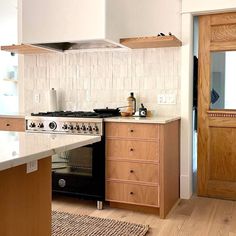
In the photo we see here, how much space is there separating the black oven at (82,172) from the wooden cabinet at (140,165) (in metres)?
0.08

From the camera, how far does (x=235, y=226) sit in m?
2.70

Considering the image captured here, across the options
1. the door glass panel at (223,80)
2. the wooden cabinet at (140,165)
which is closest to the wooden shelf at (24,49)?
the wooden cabinet at (140,165)

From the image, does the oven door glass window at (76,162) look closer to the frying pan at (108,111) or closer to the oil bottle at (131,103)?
the frying pan at (108,111)

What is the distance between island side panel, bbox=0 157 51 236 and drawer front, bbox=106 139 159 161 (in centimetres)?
138

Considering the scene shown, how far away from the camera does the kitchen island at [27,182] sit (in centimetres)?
125

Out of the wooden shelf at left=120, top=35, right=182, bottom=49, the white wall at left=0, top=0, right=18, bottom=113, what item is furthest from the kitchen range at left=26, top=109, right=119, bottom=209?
the white wall at left=0, top=0, right=18, bottom=113

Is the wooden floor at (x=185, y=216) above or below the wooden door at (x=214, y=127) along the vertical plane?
below

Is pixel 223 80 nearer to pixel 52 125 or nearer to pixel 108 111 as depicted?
pixel 108 111

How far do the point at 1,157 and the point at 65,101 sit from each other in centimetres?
282

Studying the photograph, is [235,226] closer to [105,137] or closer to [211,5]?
[105,137]

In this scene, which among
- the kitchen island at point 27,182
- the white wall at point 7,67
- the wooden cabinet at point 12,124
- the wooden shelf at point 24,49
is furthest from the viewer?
the white wall at point 7,67

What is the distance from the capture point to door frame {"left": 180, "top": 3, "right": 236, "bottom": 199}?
337 centimetres

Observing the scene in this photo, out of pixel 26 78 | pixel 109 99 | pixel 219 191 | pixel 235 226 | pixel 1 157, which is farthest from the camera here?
pixel 26 78

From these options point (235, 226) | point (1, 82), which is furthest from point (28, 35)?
point (1, 82)
